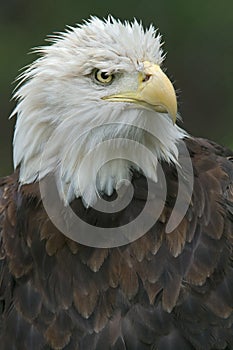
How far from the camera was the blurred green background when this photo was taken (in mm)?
10117

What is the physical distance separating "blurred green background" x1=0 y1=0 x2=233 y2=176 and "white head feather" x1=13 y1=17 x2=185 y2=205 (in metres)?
4.62

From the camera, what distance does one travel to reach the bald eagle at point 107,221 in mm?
4945

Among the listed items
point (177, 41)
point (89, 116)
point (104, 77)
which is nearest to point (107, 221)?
point (89, 116)

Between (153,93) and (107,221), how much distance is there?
0.70 metres

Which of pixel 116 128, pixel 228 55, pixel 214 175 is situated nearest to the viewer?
pixel 116 128

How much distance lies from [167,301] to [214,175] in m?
0.67

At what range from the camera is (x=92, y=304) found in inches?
202

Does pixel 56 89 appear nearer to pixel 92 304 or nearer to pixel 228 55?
pixel 92 304

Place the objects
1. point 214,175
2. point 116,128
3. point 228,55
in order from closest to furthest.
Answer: point 116,128 < point 214,175 < point 228,55

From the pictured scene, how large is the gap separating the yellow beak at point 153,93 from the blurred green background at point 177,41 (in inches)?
187

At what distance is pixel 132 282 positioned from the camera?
5.12 m

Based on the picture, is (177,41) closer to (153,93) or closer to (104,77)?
(104,77)

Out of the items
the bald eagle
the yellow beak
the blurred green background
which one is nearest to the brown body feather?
the bald eagle

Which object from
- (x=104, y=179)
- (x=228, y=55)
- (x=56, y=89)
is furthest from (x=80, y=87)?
(x=228, y=55)
